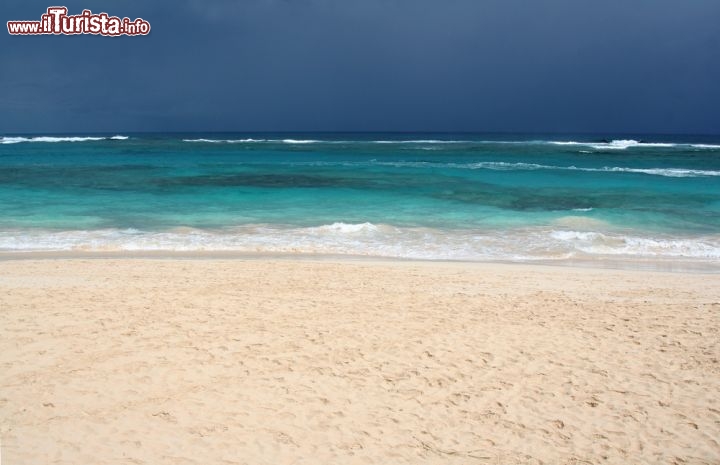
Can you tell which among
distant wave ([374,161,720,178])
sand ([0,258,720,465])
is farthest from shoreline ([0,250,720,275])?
distant wave ([374,161,720,178])

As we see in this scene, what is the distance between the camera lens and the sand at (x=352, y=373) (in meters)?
4.63

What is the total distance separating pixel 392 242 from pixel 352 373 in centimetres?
912

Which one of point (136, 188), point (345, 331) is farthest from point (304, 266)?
point (136, 188)

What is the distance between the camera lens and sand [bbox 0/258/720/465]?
463 centimetres

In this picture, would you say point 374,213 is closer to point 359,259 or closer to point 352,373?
point 359,259

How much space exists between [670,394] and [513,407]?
72.6 inches

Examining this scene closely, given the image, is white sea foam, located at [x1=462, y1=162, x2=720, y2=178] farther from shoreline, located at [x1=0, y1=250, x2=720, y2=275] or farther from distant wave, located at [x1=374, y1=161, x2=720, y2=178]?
shoreline, located at [x1=0, y1=250, x2=720, y2=275]

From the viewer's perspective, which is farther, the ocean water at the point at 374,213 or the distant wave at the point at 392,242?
the ocean water at the point at 374,213

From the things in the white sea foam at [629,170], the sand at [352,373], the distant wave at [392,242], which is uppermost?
the white sea foam at [629,170]

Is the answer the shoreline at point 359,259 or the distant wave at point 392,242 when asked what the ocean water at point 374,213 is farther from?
the shoreline at point 359,259

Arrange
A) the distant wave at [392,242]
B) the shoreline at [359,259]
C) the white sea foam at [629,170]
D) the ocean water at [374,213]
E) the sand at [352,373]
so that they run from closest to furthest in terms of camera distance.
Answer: the sand at [352,373] < the shoreline at [359,259] < the distant wave at [392,242] < the ocean water at [374,213] < the white sea foam at [629,170]

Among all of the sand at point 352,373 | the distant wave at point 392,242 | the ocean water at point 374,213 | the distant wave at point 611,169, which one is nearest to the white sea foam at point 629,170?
the distant wave at point 611,169

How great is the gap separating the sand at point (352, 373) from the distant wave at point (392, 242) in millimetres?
3967

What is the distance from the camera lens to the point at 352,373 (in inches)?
234
